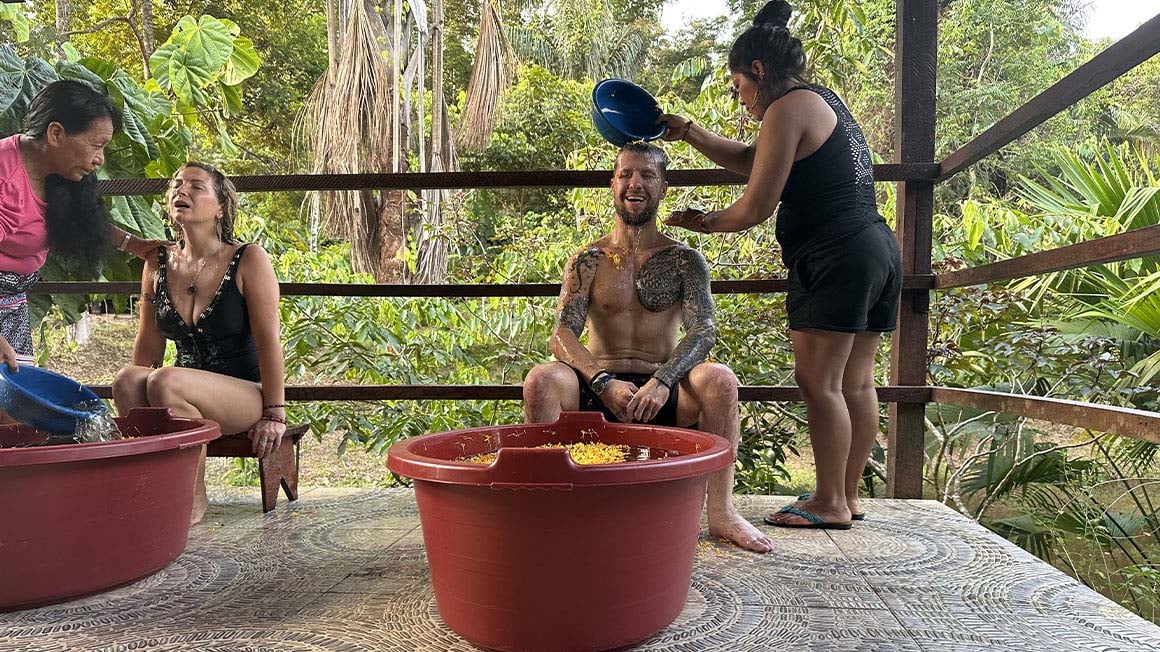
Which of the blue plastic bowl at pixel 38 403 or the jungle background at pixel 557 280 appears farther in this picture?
the jungle background at pixel 557 280

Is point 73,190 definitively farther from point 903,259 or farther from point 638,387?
point 903,259

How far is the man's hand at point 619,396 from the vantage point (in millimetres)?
1912

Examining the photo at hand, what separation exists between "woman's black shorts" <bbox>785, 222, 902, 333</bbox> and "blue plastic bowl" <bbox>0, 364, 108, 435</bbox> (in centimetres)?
186

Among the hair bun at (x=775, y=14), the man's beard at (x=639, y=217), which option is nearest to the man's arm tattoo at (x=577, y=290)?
the man's beard at (x=639, y=217)

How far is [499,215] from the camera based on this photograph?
910 cm

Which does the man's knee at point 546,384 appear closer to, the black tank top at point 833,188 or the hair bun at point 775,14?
the black tank top at point 833,188

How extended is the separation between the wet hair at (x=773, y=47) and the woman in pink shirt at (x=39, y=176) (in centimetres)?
195

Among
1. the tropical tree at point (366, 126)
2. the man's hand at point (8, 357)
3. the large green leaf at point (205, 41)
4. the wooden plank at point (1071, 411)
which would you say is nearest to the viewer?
the wooden plank at point (1071, 411)

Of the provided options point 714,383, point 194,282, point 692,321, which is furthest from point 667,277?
point 194,282

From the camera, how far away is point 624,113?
2.28 m

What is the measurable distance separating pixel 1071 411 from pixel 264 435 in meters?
2.23

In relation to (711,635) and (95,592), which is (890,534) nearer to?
(711,635)

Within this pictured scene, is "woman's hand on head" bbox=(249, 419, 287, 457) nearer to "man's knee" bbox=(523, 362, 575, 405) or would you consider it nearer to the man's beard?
"man's knee" bbox=(523, 362, 575, 405)

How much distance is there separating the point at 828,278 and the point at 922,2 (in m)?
1.11
